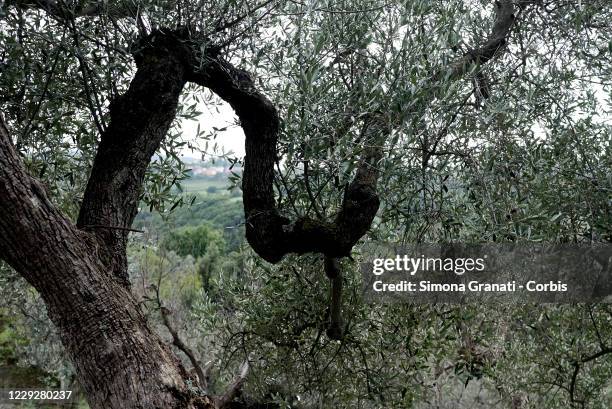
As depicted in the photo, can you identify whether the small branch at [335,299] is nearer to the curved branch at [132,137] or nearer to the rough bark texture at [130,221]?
the rough bark texture at [130,221]

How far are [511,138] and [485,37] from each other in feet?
3.04

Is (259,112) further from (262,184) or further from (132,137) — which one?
(132,137)

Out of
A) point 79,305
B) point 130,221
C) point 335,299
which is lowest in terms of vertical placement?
point 79,305

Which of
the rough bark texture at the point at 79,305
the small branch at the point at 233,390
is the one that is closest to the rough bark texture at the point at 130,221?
the rough bark texture at the point at 79,305

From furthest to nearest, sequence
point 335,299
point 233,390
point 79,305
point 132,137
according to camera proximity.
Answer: point 233,390 → point 335,299 → point 132,137 → point 79,305

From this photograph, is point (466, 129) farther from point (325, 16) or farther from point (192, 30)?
point (192, 30)

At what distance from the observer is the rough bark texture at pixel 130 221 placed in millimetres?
2756

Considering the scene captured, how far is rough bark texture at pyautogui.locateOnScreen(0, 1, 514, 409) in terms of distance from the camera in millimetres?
2756

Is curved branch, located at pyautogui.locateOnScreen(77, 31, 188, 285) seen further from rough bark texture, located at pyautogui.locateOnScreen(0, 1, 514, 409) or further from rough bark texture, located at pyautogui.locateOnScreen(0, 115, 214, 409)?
rough bark texture, located at pyautogui.locateOnScreen(0, 115, 214, 409)

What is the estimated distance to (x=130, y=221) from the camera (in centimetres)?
348

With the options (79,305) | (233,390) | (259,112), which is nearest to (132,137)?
(259,112)

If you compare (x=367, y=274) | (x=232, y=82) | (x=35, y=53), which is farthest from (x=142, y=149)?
(x=367, y=274)

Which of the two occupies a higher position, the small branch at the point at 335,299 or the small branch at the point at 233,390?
the small branch at the point at 335,299

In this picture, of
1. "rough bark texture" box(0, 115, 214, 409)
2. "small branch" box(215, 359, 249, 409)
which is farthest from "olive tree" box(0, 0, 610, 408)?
"small branch" box(215, 359, 249, 409)
